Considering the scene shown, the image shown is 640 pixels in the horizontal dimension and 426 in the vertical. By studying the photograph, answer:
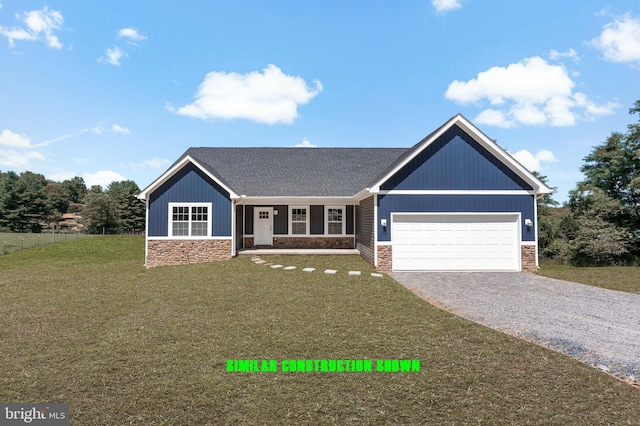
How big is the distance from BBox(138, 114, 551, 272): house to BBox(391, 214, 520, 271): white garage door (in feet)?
0.13

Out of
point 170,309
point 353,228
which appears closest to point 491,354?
point 170,309

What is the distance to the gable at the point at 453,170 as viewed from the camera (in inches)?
500

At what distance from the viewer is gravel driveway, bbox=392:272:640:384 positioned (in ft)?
16.6

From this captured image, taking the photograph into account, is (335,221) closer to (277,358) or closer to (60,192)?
(277,358)

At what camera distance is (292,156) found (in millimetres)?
20922

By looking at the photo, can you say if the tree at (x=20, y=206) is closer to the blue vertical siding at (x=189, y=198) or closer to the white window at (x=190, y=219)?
the blue vertical siding at (x=189, y=198)

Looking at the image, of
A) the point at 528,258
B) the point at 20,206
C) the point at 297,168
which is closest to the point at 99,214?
the point at 20,206

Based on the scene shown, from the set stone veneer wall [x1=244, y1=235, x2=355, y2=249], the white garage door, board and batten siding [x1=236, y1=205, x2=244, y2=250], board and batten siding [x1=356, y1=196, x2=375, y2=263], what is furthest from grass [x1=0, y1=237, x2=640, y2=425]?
stone veneer wall [x1=244, y1=235, x2=355, y2=249]

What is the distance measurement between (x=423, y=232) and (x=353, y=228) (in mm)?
5645

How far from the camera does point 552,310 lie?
737 centimetres

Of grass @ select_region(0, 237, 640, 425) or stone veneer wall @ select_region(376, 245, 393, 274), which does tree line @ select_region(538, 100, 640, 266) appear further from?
grass @ select_region(0, 237, 640, 425)

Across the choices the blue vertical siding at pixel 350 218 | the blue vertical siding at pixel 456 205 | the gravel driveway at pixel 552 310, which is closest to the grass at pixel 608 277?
the gravel driveway at pixel 552 310

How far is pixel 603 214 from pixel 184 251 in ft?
93.7

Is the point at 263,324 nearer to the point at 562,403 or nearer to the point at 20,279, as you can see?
the point at 562,403
